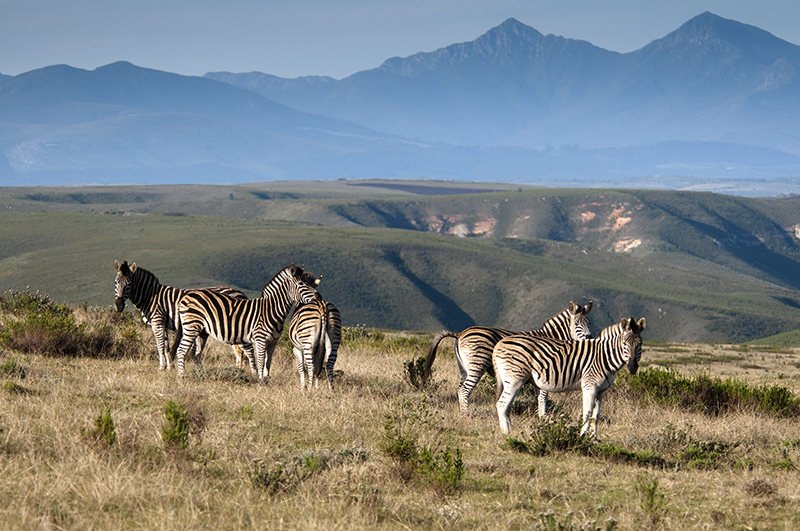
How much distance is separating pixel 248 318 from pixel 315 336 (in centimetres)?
151

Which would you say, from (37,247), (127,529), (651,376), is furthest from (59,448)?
(37,247)

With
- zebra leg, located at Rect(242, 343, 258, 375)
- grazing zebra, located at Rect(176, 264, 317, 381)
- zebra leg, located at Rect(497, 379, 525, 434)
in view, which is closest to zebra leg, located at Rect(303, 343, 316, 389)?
grazing zebra, located at Rect(176, 264, 317, 381)

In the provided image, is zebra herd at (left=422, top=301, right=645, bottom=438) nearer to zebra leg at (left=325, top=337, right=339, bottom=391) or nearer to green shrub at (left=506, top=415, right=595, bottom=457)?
green shrub at (left=506, top=415, right=595, bottom=457)

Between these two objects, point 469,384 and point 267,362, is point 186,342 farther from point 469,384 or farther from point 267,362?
point 469,384

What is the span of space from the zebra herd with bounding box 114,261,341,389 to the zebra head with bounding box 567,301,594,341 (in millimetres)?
4142

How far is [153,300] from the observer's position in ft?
46.7

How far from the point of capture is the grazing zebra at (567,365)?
1040 cm

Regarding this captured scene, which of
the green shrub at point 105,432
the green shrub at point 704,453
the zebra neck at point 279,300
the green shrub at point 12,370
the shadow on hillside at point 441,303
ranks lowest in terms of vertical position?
the shadow on hillside at point 441,303

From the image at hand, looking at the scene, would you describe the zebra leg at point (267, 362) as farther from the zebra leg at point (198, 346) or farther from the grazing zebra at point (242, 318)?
the zebra leg at point (198, 346)

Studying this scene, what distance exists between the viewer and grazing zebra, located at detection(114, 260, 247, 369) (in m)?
13.9

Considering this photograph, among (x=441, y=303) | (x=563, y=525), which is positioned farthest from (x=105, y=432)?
(x=441, y=303)

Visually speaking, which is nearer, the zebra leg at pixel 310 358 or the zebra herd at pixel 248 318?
the zebra leg at pixel 310 358

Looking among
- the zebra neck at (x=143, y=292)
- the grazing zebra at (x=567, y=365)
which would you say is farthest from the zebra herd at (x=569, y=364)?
the zebra neck at (x=143, y=292)

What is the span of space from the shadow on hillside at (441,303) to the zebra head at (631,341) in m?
104
